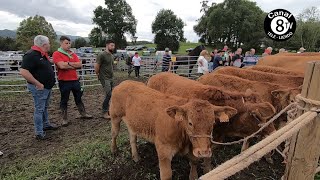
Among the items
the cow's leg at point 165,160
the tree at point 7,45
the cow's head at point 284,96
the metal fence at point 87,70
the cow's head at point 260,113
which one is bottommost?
the tree at point 7,45

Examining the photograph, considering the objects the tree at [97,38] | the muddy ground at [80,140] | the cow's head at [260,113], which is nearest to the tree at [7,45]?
the tree at [97,38]

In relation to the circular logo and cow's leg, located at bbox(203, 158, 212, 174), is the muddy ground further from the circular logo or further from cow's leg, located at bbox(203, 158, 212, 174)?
the circular logo

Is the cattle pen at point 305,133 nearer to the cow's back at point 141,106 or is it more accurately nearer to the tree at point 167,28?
the cow's back at point 141,106

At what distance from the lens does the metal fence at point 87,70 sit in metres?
14.0

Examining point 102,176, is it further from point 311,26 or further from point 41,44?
point 311,26

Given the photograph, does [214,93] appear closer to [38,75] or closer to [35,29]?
[38,75]

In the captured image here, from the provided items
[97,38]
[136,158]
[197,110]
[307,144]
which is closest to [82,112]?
[136,158]

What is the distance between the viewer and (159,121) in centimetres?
392

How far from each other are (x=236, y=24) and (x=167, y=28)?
19343 millimetres

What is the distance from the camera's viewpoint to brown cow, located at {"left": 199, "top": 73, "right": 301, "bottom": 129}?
449 cm

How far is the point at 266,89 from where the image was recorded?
16.0 ft

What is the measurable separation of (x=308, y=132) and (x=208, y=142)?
123cm

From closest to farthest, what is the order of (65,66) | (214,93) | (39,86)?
1. (214,93)
2. (39,86)
3. (65,66)

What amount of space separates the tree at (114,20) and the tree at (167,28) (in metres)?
7.25
